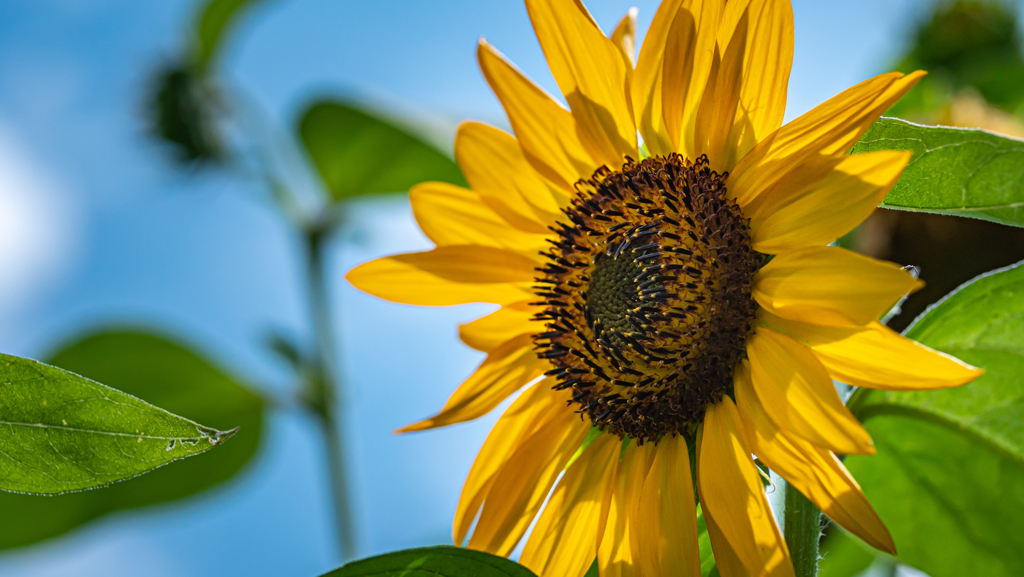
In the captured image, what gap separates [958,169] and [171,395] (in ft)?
4.60

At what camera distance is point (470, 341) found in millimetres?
673

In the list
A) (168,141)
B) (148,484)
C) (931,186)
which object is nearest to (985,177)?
(931,186)

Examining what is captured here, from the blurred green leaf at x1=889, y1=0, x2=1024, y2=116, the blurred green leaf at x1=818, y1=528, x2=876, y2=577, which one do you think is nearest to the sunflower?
the blurred green leaf at x1=818, y1=528, x2=876, y2=577

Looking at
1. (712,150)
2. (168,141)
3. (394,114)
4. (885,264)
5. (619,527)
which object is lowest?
(619,527)

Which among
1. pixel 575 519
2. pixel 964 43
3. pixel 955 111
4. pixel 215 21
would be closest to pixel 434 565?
pixel 575 519

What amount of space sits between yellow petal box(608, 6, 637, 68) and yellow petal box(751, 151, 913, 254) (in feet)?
0.65

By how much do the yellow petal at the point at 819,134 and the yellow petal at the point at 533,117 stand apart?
16 centimetres

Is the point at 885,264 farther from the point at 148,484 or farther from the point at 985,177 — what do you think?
the point at 148,484

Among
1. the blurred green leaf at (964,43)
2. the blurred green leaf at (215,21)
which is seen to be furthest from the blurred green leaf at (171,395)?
the blurred green leaf at (964,43)

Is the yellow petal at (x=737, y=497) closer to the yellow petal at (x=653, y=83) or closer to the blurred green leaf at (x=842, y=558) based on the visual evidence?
the yellow petal at (x=653, y=83)

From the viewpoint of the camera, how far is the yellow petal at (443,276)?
2.20ft

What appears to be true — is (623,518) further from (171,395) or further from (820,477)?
(171,395)

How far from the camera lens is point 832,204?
1.54 feet

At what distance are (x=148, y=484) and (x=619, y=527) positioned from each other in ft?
3.80
